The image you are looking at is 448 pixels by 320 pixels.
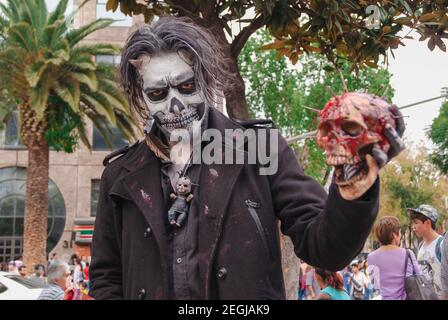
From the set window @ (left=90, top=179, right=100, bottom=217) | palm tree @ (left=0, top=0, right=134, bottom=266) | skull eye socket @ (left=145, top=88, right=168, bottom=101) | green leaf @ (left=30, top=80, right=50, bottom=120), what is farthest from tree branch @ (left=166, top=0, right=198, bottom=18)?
window @ (left=90, top=179, right=100, bottom=217)

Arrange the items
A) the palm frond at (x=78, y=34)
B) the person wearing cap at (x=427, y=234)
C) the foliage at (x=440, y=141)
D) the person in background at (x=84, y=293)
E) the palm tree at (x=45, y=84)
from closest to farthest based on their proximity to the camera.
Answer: the person in background at (x=84, y=293), the person wearing cap at (x=427, y=234), the palm tree at (x=45, y=84), the palm frond at (x=78, y=34), the foliage at (x=440, y=141)

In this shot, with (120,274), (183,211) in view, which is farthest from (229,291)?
(120,274)

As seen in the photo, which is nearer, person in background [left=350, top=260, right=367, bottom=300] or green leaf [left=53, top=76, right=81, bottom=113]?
person in background [left=350, top=260, right=367, bottom=300]

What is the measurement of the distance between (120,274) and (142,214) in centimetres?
30

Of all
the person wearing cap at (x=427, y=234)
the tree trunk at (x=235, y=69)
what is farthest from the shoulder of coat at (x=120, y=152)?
the person wearing cap at (x=427, y=234)

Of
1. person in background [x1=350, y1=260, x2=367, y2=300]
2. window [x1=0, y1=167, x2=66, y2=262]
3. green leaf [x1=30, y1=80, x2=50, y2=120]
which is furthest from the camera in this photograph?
window [x1=0, y1=167, x2=66, y2=262]

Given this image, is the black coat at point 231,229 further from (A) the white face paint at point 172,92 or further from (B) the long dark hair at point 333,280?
(B) the long dark hair at point 333,280

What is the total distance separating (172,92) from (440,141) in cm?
3404

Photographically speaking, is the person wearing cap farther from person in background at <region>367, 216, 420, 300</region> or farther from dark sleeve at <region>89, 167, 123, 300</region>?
dark sleeve at <region>89, 167, 123, 300</region>

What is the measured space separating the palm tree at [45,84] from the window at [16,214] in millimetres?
13530

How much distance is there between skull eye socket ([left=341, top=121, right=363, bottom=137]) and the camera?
176 cm

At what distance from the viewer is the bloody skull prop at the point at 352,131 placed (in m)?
1.75

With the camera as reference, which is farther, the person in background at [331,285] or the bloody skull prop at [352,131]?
the person in background at [331,285]

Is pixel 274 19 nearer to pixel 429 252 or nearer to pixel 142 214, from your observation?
pixel 142 214
